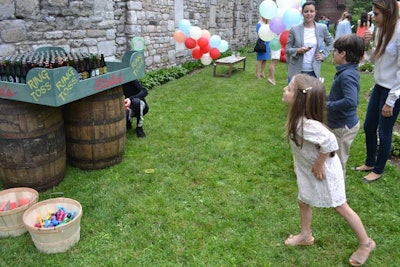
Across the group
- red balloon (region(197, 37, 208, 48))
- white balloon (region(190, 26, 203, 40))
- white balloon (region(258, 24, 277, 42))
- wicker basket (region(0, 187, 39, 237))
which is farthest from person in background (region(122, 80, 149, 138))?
red balloon (region(197, 37, 208, 48))

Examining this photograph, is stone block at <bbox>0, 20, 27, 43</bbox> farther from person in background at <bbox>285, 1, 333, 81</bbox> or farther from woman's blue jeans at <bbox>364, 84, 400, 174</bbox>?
woman's blue jeans at <bbox>364, 84, 400, 174</bbox>

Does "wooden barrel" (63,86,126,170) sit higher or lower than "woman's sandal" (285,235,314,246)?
higher

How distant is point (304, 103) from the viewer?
2.26m

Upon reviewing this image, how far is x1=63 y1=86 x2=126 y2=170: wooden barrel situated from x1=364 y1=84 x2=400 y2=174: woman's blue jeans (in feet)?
9.28

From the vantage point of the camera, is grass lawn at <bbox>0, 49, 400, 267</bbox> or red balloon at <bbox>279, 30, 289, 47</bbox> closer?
grass lawn at <bbox>0, 49, 400, 267</bbox>

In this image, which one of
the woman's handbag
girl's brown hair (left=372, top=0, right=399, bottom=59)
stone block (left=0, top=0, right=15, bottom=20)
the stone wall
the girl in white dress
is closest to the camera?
the girl in white dress

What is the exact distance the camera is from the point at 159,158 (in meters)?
4.25

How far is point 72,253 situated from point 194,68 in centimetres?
866

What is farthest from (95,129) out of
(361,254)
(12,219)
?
(361,254)

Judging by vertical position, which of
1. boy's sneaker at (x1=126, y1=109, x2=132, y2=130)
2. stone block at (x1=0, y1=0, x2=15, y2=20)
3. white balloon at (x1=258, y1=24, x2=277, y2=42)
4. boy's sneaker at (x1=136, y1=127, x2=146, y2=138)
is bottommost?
boy's sneaker at (x1=136, y1=127, x2=146, y2=138)

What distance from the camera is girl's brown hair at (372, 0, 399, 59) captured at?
123 inches

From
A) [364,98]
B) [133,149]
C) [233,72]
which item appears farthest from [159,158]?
[233,72]

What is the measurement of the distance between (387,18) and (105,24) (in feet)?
16.8

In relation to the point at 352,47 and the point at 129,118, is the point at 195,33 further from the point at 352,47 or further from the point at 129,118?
the point at 352,47
